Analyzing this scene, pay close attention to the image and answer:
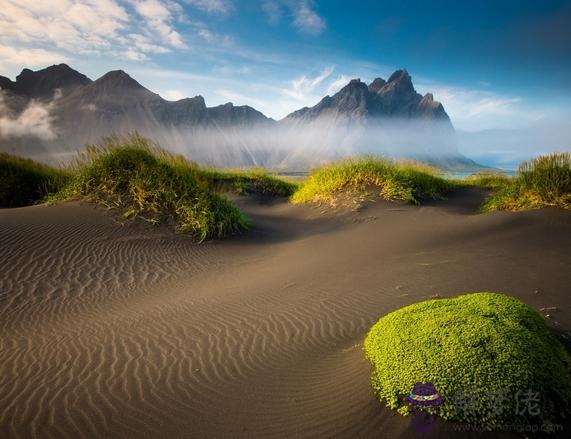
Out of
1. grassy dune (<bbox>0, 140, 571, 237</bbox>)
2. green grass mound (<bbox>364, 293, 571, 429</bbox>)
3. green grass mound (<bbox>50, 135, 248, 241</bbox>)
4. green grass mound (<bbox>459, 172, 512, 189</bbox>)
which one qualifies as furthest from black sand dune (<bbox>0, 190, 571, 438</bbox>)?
green grass mound (<bbox>459, 172, 512, 189</bbox>)

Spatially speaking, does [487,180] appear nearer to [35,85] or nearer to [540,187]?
[540,187]

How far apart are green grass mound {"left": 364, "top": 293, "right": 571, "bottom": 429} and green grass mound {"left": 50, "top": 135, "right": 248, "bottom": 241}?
21.8 feet

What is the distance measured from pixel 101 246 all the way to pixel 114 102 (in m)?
214

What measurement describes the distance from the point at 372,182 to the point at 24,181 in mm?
11955

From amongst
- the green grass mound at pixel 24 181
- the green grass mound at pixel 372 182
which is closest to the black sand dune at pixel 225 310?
the green grass mound at pixel 372 182

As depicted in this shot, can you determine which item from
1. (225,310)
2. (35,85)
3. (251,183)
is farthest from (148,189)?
(35,85)

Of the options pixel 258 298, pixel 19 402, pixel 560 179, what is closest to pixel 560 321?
pixel 258 298

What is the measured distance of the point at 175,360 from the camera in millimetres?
3400

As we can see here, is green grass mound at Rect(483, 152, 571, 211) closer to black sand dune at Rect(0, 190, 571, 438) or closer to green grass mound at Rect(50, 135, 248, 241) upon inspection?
black sand dune at Rect(0, 190, 571, 438)

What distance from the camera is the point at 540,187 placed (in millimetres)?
8625

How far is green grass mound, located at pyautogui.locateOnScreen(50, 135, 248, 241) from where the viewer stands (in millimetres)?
8930

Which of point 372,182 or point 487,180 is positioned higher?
point 487,180

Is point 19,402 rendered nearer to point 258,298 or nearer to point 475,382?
point 258,298

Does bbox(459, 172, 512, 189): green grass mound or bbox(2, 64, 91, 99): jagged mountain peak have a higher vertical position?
bbox(2, 64, 91, 99): jagged mountain peak
